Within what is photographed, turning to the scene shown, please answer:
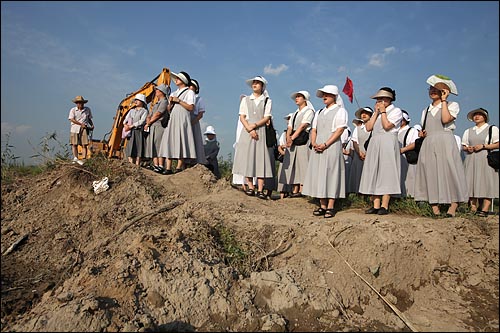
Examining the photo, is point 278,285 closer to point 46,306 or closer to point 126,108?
point 46,306

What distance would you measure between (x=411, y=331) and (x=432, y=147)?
3043 mm

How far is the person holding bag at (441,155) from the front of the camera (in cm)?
510

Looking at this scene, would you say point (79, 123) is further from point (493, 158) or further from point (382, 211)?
point (493, 158)

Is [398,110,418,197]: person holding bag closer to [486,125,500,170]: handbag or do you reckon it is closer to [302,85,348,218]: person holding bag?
[486,125,500,170]: handbag

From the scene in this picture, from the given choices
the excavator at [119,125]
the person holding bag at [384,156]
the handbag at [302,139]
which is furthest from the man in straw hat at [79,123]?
the person holding bag at [384,156]

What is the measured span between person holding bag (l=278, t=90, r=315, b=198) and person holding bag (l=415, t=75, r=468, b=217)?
1960 millimetres

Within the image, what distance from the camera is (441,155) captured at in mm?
5223

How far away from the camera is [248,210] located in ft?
16.9

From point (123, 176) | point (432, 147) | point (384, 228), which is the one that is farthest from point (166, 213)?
point (432, 147)

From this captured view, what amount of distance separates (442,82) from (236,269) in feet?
12.4

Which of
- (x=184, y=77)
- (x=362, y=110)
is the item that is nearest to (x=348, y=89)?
(x=362, y=110)

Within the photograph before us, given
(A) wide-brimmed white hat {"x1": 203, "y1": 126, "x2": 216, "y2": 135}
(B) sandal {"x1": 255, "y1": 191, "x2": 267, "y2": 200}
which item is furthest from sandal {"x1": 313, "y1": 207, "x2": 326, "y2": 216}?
(A) wide-brimmed white hat {"x1": 203, "y1": 126, "x2": 216, "y2": 135}

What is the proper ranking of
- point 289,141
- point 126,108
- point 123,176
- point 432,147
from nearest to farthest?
point 432,147 < point 123,176 < point 289,141 < point 126,108

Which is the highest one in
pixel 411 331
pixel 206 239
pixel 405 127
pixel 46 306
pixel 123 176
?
pixel 405 127
